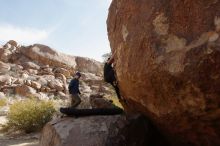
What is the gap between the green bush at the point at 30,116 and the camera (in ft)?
49.5

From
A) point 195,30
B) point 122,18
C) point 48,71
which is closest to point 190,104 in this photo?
point 195,30

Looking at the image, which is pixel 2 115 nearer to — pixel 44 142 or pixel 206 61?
pixel 44 142

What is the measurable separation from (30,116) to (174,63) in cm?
1135

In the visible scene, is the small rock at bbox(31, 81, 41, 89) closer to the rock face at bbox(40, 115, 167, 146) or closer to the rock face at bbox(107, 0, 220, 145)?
the rock face at bbox(40, 115, 167, 146)

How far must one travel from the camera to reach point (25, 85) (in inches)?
1168

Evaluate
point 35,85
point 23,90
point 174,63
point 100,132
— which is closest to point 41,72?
point 35,85

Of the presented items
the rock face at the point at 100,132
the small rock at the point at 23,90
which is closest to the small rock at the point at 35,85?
the small rock at the point at 23,90

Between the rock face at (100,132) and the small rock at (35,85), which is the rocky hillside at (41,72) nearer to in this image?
the small rock at (35,85)

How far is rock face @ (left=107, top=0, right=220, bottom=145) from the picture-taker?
15.2 feet

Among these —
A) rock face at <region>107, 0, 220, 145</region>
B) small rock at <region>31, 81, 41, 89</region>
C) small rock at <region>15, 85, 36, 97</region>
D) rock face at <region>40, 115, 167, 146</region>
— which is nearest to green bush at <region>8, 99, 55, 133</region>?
rock face at <region>40, 115, 167, 146</region>

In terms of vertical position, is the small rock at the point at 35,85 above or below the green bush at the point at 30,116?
above

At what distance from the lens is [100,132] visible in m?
6.02

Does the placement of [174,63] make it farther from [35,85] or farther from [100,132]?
[35,85]

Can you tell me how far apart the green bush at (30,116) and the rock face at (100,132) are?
8.80 meters
